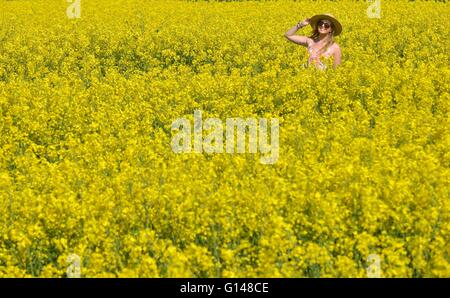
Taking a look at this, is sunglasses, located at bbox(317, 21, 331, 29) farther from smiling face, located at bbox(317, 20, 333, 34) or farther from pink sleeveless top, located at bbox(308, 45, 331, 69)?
pink sleeveless top, located at bbox(308, 45, 331, 69)

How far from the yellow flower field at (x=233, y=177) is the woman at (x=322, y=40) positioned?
0.31 m

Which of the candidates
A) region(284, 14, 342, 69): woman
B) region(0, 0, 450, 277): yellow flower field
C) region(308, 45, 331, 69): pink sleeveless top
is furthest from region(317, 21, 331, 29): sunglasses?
region(0, 0, 450, 277): yellow flower field

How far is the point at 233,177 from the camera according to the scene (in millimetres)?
6844

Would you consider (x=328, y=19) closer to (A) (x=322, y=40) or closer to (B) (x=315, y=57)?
(A) (x=322, y=40)

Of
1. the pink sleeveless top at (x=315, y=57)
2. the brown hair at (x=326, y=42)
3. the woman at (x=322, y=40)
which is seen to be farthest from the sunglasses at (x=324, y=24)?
the pink sleeveless top at (x=315, y=57)

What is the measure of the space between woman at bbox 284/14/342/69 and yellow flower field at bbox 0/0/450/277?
31cm

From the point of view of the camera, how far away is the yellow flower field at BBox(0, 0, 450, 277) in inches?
227

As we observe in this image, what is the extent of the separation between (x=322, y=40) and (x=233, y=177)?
5.05m

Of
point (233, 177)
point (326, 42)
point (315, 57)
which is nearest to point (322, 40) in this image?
point (326, 42)

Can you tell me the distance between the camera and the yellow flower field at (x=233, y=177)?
5.78 metres

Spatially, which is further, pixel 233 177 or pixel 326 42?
pixel 326 42
